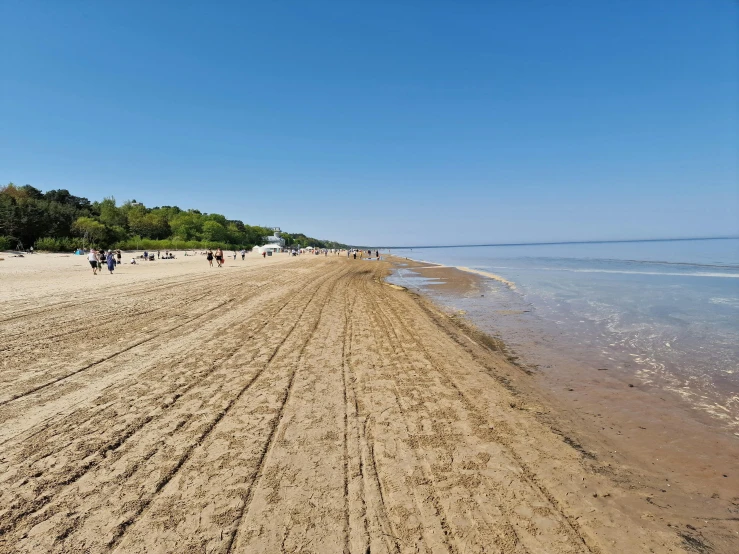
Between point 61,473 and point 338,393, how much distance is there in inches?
125

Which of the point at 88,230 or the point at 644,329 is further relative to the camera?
the point at 88,230

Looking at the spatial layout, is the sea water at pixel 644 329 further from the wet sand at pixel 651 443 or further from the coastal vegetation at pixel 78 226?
the coastal vegetation at pixel 78 226

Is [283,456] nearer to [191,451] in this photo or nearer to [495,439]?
[191,451]

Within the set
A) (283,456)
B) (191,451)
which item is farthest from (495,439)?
(191,451)

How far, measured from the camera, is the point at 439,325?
1068 cm

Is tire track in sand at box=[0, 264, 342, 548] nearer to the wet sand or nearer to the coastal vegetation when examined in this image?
the wet sand

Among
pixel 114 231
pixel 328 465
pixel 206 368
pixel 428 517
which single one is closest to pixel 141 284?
pixel 206 368

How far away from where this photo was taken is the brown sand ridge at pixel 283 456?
8.88 feet

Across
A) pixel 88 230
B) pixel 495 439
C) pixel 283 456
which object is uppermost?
pixel 88 230

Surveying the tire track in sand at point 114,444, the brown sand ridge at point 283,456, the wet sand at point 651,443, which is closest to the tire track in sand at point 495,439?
the brown sand ridge at point 283,456

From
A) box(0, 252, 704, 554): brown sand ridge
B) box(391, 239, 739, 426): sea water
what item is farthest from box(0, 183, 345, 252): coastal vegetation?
box(391, 239, 739, 426): sea water

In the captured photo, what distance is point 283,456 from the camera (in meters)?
3.68

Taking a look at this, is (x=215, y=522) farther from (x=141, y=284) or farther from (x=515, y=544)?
(x=141, y=284)

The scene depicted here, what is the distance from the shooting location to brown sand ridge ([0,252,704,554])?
8.88ft
